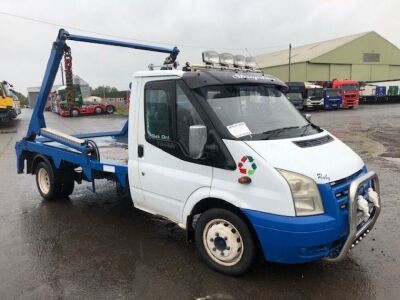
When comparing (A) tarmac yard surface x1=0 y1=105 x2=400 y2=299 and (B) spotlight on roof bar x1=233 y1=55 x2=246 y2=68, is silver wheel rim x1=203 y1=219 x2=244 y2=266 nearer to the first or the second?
(A) tarmac yard surface x1=0 y1=105 x2=400 y2=299

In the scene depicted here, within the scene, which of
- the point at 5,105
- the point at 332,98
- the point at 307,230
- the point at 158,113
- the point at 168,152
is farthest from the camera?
the point at 332,98

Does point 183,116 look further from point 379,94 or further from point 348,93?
point 379,94

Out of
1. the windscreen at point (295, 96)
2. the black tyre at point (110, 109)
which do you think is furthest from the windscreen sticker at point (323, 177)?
the black tyre at point (110, 109)

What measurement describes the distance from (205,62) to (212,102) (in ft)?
3.12

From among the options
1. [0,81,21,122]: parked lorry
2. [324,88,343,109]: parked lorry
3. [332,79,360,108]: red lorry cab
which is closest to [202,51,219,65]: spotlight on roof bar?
[0,81,21,122]: parked lorry

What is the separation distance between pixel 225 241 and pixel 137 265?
1.10m

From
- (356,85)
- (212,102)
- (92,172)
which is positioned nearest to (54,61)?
(92,172)

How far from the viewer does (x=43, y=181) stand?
7238mm

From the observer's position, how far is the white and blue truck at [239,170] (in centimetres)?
366

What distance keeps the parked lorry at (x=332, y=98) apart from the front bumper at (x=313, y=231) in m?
34.6

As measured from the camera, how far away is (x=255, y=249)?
13.0 ft

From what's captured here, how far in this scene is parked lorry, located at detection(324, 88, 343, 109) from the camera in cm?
3656

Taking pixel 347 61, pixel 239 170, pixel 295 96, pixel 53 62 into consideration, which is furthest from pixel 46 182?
pixel 347 61

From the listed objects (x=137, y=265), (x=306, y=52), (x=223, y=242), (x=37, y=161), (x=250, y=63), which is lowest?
(x=137, y=265)
